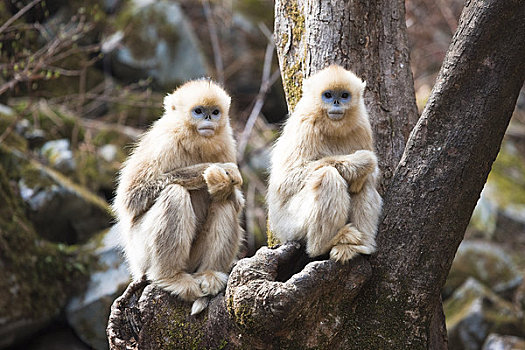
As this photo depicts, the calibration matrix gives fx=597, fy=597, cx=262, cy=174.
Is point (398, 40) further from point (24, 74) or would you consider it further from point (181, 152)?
point (24, 74)

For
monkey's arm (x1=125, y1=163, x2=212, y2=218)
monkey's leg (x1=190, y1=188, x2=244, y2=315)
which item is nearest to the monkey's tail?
monkey's leg (x1=190, y1=188, x2=244, y2=315)

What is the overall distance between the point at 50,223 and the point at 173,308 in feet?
12.4

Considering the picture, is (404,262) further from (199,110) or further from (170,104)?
(170,104)

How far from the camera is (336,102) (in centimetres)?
374

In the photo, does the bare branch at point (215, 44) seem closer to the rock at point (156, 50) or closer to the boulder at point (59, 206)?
the rock at point (156, 50)

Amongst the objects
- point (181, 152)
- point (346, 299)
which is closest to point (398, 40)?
point (181, 152)

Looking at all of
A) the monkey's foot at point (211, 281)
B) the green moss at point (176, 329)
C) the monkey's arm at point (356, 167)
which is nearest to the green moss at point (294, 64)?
the monkey's arm at point (356, 167)

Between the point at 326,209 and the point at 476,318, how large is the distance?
470cm

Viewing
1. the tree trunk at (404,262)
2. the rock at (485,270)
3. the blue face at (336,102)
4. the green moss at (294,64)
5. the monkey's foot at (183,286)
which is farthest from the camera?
the rock at (485,270)

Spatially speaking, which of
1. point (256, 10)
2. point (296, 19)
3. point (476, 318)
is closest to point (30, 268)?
point (296, 19)

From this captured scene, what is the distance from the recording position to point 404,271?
132 inches

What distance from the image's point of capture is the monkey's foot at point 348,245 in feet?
10.9

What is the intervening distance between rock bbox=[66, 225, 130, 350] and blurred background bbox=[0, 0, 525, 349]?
0.5 inches

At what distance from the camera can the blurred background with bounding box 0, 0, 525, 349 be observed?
239 inches
